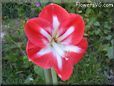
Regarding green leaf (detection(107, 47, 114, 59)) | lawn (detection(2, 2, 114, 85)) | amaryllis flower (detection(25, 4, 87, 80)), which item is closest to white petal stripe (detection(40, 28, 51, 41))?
amaryllis flower (detection(25, 4, 87, 80))

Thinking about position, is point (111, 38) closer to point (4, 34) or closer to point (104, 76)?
point (104, 76)

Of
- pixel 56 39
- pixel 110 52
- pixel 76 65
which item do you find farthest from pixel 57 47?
pixel 110 52

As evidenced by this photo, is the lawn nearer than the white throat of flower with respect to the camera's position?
No

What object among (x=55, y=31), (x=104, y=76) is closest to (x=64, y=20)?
(x=55, y=31)

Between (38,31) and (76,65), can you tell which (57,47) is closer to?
(38,31)

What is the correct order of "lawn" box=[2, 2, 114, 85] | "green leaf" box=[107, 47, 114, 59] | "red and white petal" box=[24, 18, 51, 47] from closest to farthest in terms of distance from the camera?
"red and white petal" box=[24, 18, 51, 47]
"lawn" box=[2, 2, 114, 85]
"green leaf" box=[107, 47, 114, 59]

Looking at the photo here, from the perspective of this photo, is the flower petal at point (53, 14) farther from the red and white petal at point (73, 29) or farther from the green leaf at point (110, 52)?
the green leaf at point (110, 52)

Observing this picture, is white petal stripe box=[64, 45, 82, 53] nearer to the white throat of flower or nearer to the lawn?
the white throat of flower

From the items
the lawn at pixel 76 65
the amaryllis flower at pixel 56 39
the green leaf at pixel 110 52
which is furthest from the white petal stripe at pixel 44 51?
the green leaf at pixel 110 52
